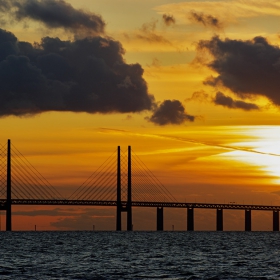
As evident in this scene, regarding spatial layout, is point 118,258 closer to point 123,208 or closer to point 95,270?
point 95,270

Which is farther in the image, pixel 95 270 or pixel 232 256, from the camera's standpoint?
pixel 232 256

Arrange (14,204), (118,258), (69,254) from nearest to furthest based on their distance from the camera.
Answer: (118,258) → (69,254) → (14,204)

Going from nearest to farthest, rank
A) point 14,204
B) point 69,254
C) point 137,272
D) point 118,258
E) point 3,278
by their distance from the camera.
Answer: point 3,278 < point 137,272 < point 118,258 < point 69,254 < point 14,204

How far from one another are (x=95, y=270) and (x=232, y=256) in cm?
2269

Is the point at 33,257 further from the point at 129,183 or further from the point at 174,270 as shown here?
the point at 129,183

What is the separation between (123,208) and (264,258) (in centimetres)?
10487

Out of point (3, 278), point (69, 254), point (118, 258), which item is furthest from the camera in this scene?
point (69, 254)

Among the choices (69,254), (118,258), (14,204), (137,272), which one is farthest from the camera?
(14,204)

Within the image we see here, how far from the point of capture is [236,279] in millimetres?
59781

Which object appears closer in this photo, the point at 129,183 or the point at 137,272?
the point at 137,272

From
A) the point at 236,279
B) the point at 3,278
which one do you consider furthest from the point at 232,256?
the point at 3,278

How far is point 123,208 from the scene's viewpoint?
187m

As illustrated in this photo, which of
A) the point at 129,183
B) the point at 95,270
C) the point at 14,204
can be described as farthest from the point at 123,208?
the point at 95,270

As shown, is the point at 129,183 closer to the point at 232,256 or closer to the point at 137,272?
the point at 232,256
